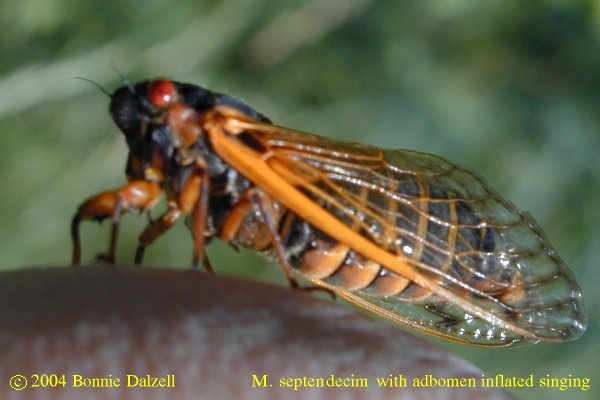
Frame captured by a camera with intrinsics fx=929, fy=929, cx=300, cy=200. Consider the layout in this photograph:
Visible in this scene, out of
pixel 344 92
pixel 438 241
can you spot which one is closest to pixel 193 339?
pixel 438 241

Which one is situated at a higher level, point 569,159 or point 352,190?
point 569,159

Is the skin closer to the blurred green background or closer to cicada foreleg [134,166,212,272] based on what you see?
cicada foreleg [134,166,212,272]

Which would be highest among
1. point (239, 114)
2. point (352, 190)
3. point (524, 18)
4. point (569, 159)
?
point (524, 18)

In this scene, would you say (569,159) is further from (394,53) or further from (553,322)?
(553,322)

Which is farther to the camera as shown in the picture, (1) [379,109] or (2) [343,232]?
(1) [379,109]

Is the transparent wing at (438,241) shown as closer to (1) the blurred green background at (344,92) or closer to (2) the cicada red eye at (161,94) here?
(2) the cicada red eye at (161,94)

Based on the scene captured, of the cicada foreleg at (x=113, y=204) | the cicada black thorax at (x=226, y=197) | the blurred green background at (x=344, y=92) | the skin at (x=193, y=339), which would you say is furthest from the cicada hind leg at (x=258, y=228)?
the blurred green background at (x=344, y=92)

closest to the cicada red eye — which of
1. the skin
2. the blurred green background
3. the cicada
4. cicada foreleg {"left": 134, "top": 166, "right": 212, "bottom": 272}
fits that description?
the cicada

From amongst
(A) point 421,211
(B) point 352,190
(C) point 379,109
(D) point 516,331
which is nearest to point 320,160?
(B) point 352,190
